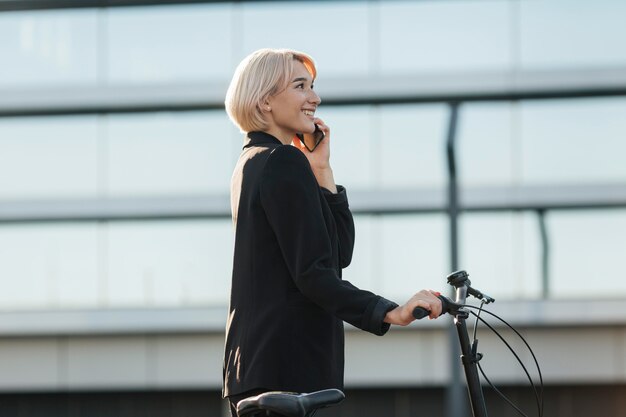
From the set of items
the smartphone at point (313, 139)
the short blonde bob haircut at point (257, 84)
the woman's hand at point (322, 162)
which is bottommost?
the woman's hand at point (322, 162)

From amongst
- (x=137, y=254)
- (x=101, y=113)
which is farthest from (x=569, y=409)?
(x=101, y=113)

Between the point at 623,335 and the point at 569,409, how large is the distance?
0.92 meters

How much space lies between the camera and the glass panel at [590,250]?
999cm

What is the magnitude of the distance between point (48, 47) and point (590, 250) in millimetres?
5344

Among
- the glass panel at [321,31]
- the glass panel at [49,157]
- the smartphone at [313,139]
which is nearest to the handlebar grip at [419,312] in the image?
the smartphone at [313,139]

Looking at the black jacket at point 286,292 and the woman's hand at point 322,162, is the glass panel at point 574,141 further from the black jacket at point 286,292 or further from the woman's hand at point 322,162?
the black jacket at point 286,292

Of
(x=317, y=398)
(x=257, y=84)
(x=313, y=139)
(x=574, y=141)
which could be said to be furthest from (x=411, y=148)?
(x=317, y=398)

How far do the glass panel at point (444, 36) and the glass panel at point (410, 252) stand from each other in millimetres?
1368

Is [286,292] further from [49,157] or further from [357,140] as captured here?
[49,157]

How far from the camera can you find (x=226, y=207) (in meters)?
10.3

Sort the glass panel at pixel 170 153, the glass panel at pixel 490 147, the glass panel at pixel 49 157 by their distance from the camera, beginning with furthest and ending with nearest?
the glass panel at pixel 49 157 < the glass panel at pixel 170 153 < the glass panel at pixel 490 147

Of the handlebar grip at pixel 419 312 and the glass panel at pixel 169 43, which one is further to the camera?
the glass panel at pixel 169 43

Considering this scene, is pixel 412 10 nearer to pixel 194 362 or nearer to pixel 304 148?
pixel 194 362

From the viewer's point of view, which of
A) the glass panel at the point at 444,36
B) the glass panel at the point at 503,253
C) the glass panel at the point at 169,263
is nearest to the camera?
the glass panel at the point at 503,253
